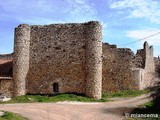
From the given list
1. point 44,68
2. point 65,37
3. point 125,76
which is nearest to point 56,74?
point 44,68

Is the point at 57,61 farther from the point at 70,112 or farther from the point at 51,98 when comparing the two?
the point at 70,112

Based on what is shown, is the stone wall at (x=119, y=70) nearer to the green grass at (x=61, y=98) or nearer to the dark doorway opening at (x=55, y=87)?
the green grass at (x=61, y=98)

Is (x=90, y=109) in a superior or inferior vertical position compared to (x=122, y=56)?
inferior

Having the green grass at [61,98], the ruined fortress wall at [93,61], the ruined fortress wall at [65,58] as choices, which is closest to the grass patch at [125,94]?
the green grass at [61,98]

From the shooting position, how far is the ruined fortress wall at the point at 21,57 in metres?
28.4

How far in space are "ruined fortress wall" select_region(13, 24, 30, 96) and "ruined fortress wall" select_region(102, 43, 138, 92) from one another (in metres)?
6.43

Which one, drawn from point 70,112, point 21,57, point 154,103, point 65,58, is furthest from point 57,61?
point 154,103

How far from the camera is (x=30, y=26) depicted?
29.1 m

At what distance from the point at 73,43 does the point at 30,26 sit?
3.84m

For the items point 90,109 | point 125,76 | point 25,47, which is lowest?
point 90,109

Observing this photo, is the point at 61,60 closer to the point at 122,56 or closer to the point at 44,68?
the point at 44,68

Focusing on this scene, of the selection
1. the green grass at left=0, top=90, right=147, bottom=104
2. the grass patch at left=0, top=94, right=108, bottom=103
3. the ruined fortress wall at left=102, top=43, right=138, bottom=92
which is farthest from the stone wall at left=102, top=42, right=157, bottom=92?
the grass patch at left=0, top=94, right=108, bottom=103

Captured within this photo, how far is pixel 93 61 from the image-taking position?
2756cm

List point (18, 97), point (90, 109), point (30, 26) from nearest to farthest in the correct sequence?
point (90, 109) → point (18, 97) → point (30, 26)
